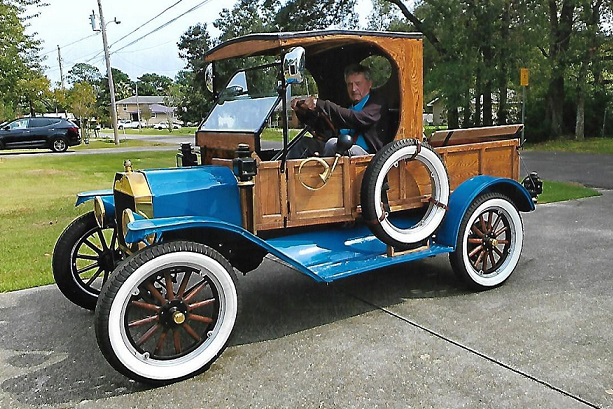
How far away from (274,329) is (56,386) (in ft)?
4.79

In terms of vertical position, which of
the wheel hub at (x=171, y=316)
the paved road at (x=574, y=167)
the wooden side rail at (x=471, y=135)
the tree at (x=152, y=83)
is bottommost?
the paved road at (x=574, y=167)

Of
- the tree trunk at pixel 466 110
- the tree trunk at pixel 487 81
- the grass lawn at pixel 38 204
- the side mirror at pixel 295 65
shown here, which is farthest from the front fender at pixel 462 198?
the tree trunk at pixel 466 110

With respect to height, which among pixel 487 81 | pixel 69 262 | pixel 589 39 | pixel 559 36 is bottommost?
pixel 69 262

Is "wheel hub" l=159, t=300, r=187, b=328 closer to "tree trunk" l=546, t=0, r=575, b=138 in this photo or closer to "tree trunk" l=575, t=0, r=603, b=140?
"tree trunk" l=546, t=0, r=575, b=138

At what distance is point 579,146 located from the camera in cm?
1952

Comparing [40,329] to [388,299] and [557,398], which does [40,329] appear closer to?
Answer: [388,299]

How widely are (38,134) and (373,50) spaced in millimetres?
22310

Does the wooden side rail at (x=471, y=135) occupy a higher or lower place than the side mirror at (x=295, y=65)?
lower

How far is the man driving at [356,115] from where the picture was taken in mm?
4332

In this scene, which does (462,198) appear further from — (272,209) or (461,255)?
(272,209)

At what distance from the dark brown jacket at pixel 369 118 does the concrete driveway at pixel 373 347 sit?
4.25 feet

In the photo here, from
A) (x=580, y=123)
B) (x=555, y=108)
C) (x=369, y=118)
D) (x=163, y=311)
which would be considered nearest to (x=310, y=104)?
(x=369, y=118)

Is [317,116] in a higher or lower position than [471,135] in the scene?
higher

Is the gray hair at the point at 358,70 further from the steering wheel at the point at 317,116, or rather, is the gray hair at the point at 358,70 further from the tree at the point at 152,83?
the tree at the point at 152,83
